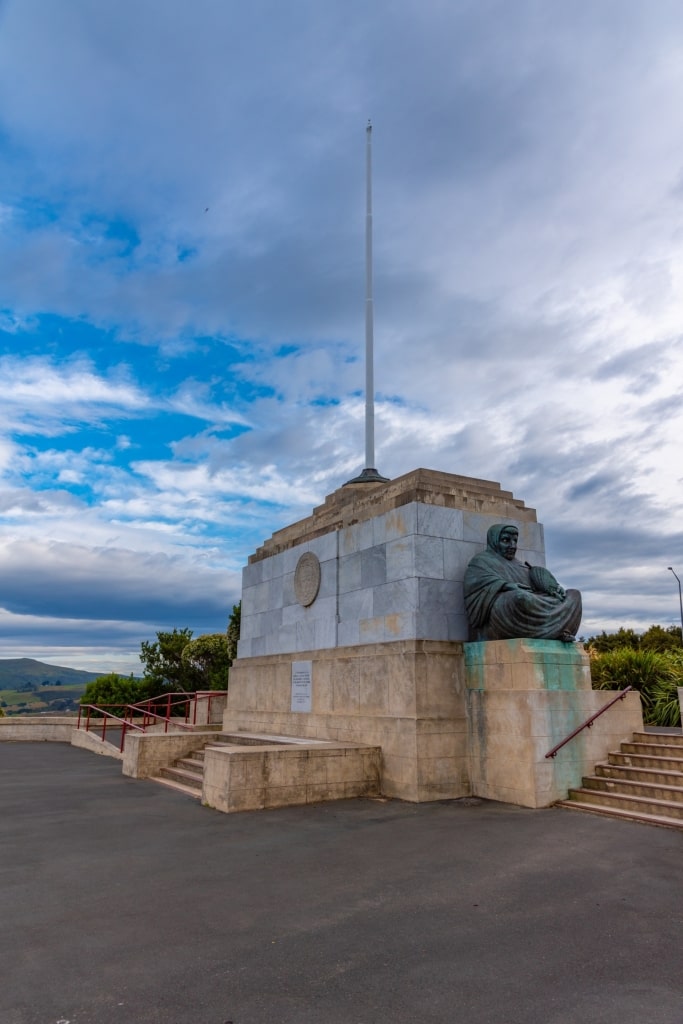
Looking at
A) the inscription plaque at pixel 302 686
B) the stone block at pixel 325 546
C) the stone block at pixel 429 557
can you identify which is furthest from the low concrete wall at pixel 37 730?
the stone block at pixel 429 557

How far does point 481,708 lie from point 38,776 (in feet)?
28.6

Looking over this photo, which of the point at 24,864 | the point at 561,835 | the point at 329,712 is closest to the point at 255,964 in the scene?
the point at 24,864

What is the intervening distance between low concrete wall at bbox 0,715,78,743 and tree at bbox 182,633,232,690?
844 cm

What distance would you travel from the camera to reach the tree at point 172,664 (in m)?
31.4

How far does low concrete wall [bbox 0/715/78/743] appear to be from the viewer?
71.3ft

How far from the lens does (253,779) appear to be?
31.7ft

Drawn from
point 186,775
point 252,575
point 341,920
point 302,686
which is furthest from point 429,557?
point 341,920

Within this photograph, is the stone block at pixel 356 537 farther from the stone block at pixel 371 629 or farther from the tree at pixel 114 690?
the tree at pixel 114 690

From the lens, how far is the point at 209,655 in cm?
3067

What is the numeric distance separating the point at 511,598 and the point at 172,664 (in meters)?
24.2

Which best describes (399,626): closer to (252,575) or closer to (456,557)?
(456,557)

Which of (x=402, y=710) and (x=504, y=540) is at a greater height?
(x=504, y=540)

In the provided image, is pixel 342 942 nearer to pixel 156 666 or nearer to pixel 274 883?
pixel 274 883

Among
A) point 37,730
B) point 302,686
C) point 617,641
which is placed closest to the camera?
point 302,686
